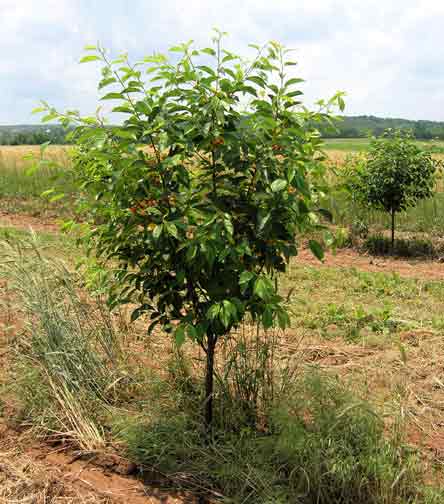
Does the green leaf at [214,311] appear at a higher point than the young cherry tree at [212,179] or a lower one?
lower

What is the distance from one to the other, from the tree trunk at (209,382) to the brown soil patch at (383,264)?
199 inches

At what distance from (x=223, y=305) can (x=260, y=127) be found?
31.5 inches

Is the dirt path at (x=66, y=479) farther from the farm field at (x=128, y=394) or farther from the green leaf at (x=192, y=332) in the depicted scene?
the green leaf at (x=192, y=332)

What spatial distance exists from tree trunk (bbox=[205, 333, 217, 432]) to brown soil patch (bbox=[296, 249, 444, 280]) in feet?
16.6

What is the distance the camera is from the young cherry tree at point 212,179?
2.43 meters

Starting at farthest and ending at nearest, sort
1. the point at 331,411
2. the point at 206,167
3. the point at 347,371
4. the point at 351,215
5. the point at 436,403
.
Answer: the point at 351,215 → the point at 347,371 → the point at 436,403 → the point at 331,411 → the point at 206,167

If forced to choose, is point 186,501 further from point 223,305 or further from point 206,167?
point 206,167

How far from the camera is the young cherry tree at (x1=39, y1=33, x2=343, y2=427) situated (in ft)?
7.98

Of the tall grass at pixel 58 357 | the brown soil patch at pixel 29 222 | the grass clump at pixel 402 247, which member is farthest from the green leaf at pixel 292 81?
the brown soil patch at pixel 29 222

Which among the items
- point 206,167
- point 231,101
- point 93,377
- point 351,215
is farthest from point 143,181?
point 351,215

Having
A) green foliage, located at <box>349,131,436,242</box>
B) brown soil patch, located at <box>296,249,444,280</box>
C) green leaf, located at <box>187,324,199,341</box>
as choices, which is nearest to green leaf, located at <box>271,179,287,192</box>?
green leaf, located at <box>187,324,199,341</box>

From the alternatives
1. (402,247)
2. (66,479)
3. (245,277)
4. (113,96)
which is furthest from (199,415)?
(402,247)

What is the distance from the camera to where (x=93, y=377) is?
332 cm

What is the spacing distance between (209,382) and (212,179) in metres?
1.15
